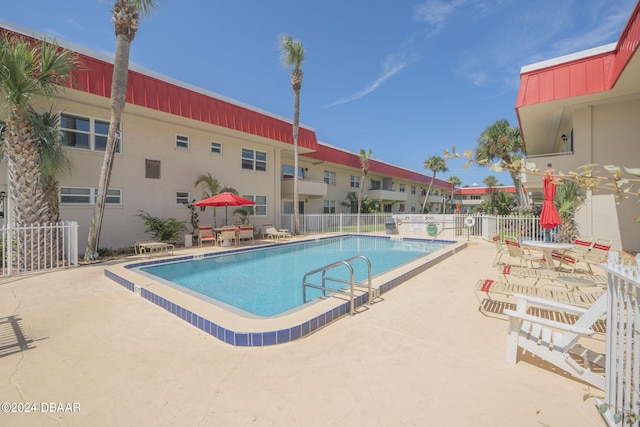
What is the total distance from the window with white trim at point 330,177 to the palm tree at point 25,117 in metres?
21.8

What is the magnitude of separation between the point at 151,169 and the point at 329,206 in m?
17.4

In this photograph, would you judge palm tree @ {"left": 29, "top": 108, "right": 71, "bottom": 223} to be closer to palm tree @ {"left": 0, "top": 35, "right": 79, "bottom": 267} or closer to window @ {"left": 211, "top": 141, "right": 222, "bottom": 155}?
palm tree @ {"left": 0, "top": 35, "right": 79, "bottom": 267}

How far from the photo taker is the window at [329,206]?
2864cm

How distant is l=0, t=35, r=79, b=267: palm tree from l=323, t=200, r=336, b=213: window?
2156cm

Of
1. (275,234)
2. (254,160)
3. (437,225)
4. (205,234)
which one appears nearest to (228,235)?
(205,234)

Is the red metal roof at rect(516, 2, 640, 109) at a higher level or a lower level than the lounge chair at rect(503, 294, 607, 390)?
higher

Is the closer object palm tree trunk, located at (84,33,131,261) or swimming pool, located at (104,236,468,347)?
swimming pool, located at (104,236,468,347)

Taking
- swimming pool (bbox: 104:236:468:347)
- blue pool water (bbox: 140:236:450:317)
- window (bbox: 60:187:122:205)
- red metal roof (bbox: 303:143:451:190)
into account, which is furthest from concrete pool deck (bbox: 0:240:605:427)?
red metal roof (bbox: 303:143:451:190)

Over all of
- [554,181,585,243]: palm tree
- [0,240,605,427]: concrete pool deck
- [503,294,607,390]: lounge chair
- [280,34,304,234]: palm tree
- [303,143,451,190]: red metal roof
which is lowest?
[0,240,605,427]: concrete pool deck

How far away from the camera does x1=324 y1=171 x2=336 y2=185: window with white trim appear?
29.2m

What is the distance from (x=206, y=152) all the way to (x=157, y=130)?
276cm

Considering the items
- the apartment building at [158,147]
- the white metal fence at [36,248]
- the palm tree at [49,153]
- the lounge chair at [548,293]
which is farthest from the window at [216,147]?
the lounge chair at [548,293]

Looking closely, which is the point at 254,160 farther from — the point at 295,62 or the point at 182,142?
the point at 295,62

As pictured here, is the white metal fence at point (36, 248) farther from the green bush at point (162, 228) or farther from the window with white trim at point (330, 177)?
the window with white trim at point (330, 177)
